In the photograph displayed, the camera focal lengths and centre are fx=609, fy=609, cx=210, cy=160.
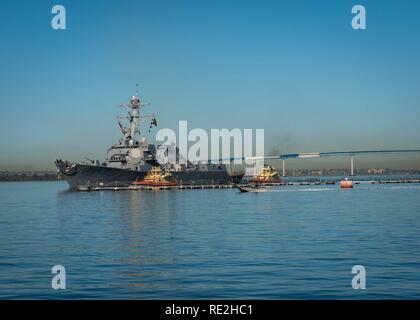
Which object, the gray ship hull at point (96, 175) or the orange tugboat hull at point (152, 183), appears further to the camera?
the orange tugboat hull at point (152, 183)

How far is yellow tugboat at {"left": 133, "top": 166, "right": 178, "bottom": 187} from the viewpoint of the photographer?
441 feet

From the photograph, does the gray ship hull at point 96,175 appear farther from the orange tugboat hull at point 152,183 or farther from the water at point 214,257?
the water at point 214,257

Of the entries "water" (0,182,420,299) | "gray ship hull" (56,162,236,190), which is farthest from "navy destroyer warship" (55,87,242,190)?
"water" (0,182,420,299)

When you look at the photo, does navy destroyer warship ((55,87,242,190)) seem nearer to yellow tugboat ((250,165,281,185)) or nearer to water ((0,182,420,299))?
yellow tugboat ((250,165,281,185))

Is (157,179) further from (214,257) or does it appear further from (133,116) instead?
(214,257)

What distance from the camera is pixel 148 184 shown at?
133625 millimetres

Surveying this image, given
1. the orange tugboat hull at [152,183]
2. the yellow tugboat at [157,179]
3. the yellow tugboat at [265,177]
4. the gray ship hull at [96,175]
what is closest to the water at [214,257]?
the gray ship hull at [96,175]

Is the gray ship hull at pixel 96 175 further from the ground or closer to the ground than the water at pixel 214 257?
further from the ground

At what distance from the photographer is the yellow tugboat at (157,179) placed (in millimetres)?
134475

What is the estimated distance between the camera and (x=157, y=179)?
136375mm
